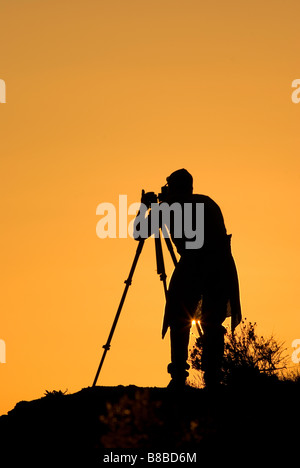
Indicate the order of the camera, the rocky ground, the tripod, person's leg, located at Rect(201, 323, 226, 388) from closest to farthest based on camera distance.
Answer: the rocky ground < person's leg, located at Rect(201, 323, 226, 388) < the camera < the tripod

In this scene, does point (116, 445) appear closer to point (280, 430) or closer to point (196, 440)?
point (196, 440)

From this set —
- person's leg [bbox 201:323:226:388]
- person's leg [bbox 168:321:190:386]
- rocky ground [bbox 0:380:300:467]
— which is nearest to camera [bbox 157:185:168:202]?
person's leg [bbox 168:321:190:386]

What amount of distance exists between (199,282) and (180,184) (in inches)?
56.9

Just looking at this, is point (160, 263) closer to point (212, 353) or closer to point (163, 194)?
→ point (163, 194)

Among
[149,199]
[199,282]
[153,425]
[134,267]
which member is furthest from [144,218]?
[153,425]

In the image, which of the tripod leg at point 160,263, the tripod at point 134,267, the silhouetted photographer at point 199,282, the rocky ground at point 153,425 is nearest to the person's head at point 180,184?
the silhouetted photographer at point 199,282

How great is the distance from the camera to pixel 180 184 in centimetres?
1487

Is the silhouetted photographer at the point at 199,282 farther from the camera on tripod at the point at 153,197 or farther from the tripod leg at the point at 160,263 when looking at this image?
the tripod leg at the point at 160,263

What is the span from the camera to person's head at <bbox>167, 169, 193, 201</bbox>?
48.7 feet

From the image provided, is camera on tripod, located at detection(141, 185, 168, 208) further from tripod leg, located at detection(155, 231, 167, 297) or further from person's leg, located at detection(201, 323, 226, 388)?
person's leg, located at detection(201, 323, 226, 388)

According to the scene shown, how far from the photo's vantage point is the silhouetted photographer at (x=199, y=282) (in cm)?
1460

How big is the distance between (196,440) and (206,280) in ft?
13.1

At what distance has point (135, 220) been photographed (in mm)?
15688
